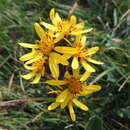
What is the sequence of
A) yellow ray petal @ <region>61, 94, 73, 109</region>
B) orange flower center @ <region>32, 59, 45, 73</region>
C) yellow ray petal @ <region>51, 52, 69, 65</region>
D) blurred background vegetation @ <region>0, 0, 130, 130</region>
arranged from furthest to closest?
blurred background vegetation @ <region>0, 0, 130, 130</region>
orange flower center @ <region>32, 59, 45, 73</region>
yellow ray petal @ <region>61, 94, 73, 109</region>
yellow ray petal @ <region>51, 52, 69, 65</region>

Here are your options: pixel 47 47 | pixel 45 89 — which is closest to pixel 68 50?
pixel 47 47

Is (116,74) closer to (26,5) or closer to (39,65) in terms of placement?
(39,65)

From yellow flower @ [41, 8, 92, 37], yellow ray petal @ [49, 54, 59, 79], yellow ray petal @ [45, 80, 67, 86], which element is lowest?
yellow ray petal @ [45, 80, 67, 86]

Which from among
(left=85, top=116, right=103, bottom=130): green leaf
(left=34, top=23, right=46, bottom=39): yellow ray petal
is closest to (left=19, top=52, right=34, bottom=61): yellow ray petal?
(left=34, top=23, right=46, bottom=39): yellow ray petal

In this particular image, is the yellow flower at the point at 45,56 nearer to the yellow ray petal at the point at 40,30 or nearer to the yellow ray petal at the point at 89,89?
the yellow ray petal at the point at 40,30

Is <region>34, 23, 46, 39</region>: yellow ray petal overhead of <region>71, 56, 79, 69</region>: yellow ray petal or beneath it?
overhead

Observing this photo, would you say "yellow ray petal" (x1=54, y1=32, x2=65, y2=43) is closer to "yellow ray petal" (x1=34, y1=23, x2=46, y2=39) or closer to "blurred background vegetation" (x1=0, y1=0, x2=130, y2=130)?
"yellow ray petal" (x1=34, y1=23, x2=46, y2=39)

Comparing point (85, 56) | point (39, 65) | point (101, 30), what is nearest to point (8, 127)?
point (39, 65)
